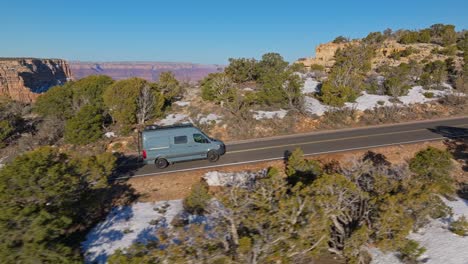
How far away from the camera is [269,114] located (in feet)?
85.7

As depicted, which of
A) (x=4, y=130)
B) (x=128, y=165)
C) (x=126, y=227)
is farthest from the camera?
(x=4, y=130)

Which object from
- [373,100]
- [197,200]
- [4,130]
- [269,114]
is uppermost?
[373,100]

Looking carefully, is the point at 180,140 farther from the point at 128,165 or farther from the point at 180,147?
the point at 128,165

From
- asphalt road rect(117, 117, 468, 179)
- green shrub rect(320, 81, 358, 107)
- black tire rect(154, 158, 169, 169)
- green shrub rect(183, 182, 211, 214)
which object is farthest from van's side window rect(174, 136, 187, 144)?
green shrub rect(320, 81, 358, 107)

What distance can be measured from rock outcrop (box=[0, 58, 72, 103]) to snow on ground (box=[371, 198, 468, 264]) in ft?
267

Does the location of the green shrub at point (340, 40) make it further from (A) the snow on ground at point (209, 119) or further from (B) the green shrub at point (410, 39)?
(A) the snow on ground at point (209, 119)

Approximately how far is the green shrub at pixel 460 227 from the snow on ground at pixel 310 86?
2182 centimetres

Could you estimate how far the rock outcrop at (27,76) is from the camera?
262 feet

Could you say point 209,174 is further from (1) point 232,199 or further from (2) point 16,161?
(2) point 16,161

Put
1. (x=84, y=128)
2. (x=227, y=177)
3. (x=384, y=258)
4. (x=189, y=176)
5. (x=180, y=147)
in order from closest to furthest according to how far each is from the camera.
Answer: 1. (x=384, y=258)
2. (x=227, y=177)
3. (x=189, y=176)
4. (x=180, y=147)
5. (x=84, y=128)

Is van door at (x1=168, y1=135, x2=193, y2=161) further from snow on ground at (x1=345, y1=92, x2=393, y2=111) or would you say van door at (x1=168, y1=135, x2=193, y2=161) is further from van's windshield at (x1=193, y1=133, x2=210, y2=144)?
snow on ground at (x1=345, y1=92, x2=393, y2=111)

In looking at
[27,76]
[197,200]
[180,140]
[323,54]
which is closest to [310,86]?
[180,140]

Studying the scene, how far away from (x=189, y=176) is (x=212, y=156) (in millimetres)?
2164

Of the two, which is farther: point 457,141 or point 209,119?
point 209,119
